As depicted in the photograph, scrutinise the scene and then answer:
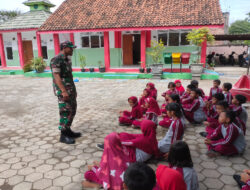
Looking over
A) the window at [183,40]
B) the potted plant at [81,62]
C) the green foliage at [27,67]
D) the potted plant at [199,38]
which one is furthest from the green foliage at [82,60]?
the potted plant at [199,38]

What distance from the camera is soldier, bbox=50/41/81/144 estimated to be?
12.3ft

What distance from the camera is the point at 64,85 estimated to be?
3900mm

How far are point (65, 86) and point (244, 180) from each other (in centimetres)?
306

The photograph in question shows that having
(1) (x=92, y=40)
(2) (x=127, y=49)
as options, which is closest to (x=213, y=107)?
(2) (x=127, y=49)

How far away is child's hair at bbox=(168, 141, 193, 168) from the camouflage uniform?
90.4 inches

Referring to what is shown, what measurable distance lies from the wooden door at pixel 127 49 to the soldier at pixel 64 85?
37.2 ft

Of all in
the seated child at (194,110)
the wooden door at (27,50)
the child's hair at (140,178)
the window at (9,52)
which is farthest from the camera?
the window at (9,52)

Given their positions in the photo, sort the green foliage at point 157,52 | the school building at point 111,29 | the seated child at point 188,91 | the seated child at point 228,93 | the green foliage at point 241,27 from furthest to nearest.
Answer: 1. the green foliage at point 241,27
2. the school building at point 111,29
3. the green foliage at point 157,52
4. the seated child at point 188,91
5. the seated child at point 228,93

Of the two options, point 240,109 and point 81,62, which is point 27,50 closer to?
point 81,62

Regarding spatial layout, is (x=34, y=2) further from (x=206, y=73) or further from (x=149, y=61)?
(x=206, y=73)

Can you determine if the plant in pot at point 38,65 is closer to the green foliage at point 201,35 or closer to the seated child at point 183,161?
the green foliage at point 201,35

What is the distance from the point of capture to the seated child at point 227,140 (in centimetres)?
332

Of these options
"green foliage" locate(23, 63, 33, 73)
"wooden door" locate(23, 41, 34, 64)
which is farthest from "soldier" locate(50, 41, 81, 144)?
"wooden door" locate(23, 41, 34, 64)

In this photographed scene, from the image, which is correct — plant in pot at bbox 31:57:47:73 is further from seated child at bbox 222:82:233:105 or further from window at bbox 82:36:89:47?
seated child at bbox 222:82:233:105
